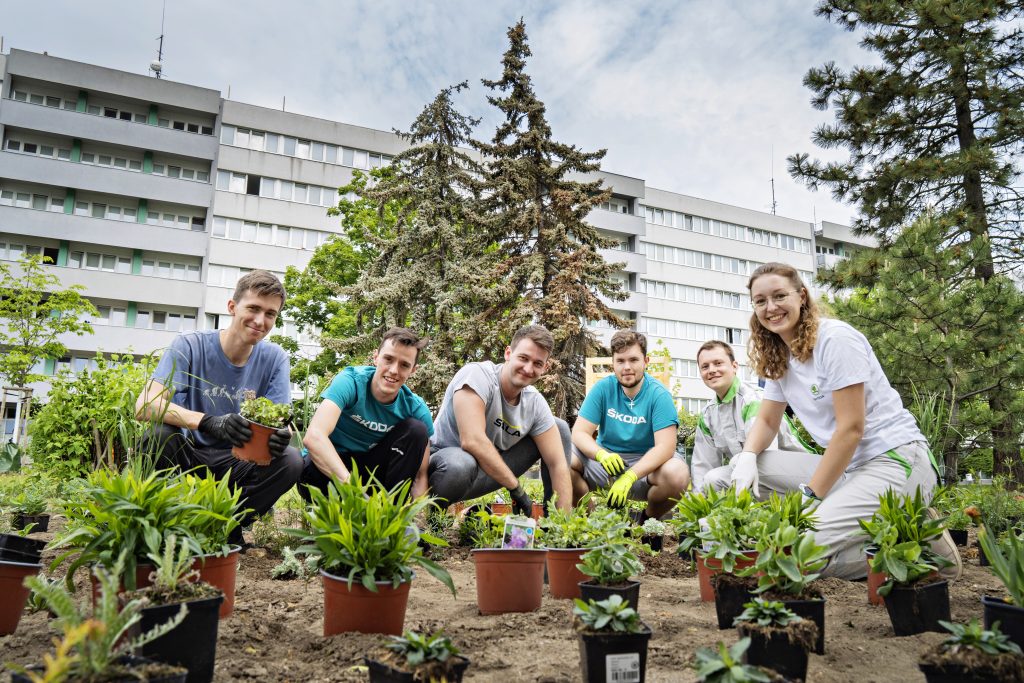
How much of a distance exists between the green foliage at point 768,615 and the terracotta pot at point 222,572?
1.60 metres

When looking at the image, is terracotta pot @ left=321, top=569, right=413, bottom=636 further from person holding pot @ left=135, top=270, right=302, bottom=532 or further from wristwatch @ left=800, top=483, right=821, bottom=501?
wristwatch @ left=800, top=483, right=821, bottom=501

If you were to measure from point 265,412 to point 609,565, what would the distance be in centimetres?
184

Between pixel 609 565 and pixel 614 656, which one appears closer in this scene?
pixel 614 656

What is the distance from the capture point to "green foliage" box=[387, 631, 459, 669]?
1.41m

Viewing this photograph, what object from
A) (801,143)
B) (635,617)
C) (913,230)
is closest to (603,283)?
(801,143)

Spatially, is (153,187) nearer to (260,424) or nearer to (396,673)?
(260,424)

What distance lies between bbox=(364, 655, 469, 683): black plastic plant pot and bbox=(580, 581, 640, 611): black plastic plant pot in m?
0.81

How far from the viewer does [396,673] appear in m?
1.40

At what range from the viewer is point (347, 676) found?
168 centimetres

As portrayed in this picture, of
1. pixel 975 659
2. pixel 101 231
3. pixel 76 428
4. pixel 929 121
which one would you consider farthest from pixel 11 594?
pixel 101 231

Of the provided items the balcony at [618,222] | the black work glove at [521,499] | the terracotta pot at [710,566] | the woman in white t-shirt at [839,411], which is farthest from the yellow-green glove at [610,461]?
the balcony at [618,222]

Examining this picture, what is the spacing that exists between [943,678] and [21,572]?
2.68 metres

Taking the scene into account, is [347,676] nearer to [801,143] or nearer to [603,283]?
[801,143]

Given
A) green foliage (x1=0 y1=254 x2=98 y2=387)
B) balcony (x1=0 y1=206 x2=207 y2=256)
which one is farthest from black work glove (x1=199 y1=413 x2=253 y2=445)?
balcony (x1=0 y1=206 x2=207 y2=256)
